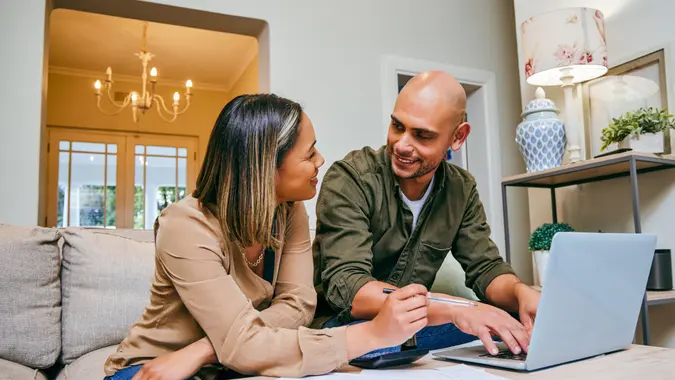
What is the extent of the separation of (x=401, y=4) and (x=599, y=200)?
165 centimetres

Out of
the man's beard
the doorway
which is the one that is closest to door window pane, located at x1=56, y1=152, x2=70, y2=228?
the doorway

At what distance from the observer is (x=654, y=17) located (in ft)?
7.56

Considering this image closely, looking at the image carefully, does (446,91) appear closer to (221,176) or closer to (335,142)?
(221,176)

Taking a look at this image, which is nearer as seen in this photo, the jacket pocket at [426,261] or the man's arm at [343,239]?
the man's arm at [343,239]

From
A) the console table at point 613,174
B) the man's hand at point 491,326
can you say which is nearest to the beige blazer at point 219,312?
the man's hand at point 491,326

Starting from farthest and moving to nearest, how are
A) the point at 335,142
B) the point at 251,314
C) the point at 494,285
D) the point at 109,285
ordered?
the point at 335,142 → the point at 109,285 → the point at 494,285 → the point at 251,314

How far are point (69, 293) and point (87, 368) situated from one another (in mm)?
271

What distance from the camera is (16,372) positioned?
1525 mm

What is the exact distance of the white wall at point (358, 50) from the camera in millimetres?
3021

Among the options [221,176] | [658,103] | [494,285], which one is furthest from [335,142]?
[221,176]

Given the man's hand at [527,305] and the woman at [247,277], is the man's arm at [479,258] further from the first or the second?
the woman at [247,277]

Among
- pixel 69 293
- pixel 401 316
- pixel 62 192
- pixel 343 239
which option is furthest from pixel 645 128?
pixel 62 192

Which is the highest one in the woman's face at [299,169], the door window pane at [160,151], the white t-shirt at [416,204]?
the door window pane at [160,151]

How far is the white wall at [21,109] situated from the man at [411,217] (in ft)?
5.32
